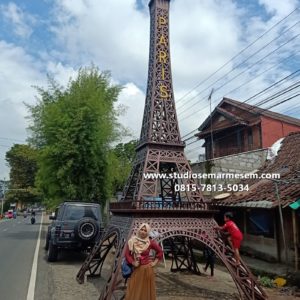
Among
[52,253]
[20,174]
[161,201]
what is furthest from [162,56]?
[20,174]

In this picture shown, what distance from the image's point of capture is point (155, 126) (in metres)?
12.2

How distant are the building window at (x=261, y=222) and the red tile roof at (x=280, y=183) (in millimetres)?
805

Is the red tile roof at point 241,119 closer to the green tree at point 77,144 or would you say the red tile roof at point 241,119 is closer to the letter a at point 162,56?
the green tree at point 77,144

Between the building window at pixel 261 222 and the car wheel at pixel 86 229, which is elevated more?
the building window at pixel 261 222

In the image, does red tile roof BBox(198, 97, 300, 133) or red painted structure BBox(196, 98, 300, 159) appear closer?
red painted structure BBox(196, 98, 300, 159)

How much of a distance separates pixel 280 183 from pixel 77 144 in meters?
11.4

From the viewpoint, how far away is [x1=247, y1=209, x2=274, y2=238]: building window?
44.2 ft

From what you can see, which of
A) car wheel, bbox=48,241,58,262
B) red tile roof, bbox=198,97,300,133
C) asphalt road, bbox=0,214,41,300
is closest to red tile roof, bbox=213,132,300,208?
car wheel, bbox=48,241,58,262

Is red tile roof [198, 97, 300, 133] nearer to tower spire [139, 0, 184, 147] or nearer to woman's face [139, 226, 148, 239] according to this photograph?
tower spire [139, 0, 184, 147]

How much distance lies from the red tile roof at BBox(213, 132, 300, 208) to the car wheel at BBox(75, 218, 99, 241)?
5416mm

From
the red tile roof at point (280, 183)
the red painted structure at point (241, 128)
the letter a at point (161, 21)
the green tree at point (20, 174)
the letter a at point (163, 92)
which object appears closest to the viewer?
the red tile roof at point (280, 183)

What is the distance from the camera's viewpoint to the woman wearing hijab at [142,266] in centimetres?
577

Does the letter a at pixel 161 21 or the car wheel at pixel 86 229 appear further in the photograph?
the letter a at pixel 161 21

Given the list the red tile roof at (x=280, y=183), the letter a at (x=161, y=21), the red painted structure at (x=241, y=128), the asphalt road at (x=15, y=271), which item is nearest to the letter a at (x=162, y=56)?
the letter a at (x=161, y=21)
